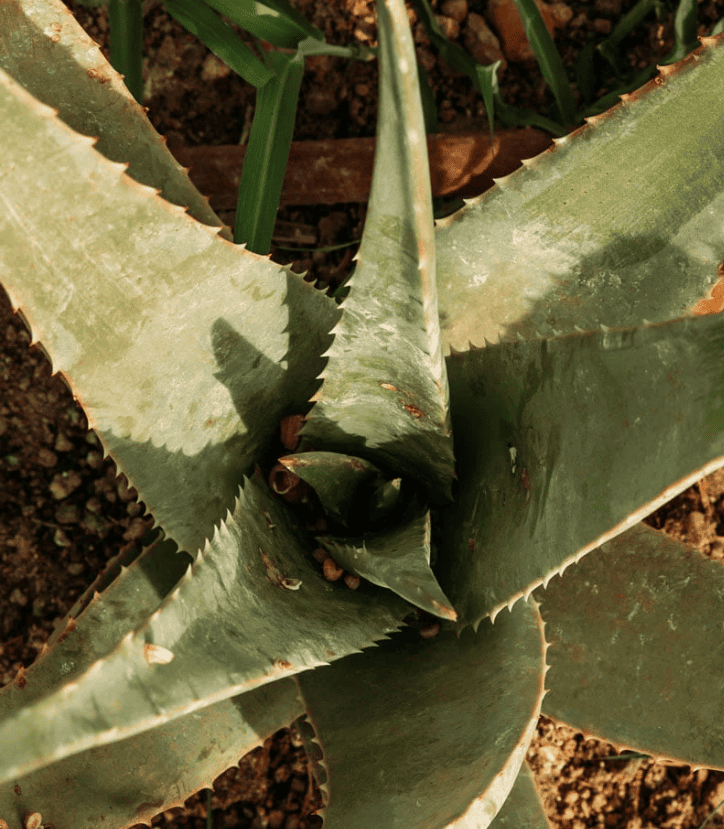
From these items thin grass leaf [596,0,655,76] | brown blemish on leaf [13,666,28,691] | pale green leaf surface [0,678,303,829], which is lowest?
pale green leaf surface [0,678,303,829]

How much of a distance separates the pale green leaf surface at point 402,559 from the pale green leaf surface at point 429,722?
0.43 feet

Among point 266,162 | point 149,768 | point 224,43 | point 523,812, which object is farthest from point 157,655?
point 224,43

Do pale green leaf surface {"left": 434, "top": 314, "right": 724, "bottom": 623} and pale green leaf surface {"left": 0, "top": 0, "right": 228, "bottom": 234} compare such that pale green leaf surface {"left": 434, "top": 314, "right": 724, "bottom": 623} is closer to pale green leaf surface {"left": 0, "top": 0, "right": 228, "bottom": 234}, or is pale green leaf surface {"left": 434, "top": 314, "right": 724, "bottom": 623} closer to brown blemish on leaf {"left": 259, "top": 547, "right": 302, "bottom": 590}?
brown blemish on leaf {"left": 259, "top": 547, "right": 302, "bottom": 590}

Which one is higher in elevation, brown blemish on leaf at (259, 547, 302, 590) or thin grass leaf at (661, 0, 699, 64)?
thin grass leaf at (661, 0, 699, 64)

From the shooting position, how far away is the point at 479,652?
95cm

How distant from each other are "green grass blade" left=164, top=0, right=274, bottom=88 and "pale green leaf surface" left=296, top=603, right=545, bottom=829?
96 cm

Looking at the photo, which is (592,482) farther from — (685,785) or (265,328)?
(685,785)

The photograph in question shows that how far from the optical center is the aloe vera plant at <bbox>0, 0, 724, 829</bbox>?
0.68 meters

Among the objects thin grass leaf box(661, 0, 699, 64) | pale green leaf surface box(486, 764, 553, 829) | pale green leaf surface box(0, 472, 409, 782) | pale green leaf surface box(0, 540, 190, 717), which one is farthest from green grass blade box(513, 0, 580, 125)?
pale green leaf surface box(486, 764, 553, 829)

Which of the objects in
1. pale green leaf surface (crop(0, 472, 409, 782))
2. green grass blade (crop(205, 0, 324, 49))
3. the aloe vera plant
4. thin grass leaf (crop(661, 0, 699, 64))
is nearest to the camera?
Result: pale green leaf surface (crop(0, 472, 409, 782))

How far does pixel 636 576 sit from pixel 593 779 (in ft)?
1.99

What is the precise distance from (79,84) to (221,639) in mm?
697

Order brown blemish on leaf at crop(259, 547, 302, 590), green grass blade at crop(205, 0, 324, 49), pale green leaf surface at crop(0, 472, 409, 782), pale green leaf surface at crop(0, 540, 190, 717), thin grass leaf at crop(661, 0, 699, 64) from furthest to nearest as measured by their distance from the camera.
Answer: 1. thin grass leaf at crop(661, 0, 699, 64)
2. green grass blade at crop(205, 0, 324, 49)
3. pale green leaf surface at crop(0, 540, 190, 717)
4. brown blemish on leaf at crop(259, 547, 302, 590)
5. pale green leaf surface at crop(0, 472, 409, 782)

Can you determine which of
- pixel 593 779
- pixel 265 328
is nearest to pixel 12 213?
pixel 265 328
